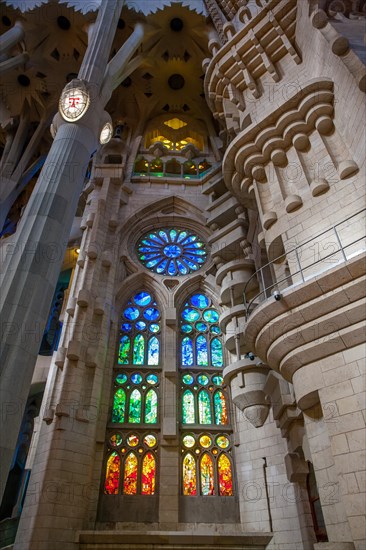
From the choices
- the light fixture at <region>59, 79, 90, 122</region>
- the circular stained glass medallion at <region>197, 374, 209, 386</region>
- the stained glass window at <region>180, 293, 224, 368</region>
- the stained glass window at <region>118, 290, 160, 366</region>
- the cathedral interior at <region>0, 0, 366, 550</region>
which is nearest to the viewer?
the cathedral interior at <region>0, 0, 366, 550</region>

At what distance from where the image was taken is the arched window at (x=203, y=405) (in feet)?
32.4

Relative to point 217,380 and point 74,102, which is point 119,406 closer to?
point 217,380

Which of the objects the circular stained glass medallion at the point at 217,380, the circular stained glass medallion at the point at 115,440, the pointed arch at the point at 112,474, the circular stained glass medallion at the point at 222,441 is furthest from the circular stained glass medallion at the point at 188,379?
the pointed arch at the point at 112,474

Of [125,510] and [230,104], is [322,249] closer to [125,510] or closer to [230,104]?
[230,104]

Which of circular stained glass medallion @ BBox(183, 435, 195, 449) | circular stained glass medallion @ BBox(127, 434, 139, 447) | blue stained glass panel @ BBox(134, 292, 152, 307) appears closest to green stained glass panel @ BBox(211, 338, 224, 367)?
circular stained glass medallion @ BBox(183, 435, 195, 449)

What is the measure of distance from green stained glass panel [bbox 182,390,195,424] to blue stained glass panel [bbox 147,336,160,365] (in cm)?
126

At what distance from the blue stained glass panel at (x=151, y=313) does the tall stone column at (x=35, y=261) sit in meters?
5.41

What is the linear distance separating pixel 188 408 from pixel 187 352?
5.66 feet

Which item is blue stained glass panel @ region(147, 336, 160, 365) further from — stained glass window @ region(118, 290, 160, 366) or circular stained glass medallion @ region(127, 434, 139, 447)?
circular stained glass medallion @ region(127, 434, 139, 447)

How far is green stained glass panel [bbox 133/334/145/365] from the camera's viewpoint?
38.6ft

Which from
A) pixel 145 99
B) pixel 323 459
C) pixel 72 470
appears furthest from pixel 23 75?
pixel 323 459

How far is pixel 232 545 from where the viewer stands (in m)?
8.31

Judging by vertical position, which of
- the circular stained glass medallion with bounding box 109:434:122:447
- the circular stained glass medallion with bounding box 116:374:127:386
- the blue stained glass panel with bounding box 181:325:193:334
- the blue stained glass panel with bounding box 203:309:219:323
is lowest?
the circular stained glass medallion with bounding box 109:434:122:447

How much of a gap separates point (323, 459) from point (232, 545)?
4.18 m
